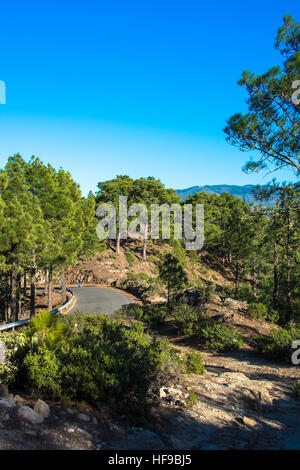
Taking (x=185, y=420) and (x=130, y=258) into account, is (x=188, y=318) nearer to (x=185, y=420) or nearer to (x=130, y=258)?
(x=185, y=420)

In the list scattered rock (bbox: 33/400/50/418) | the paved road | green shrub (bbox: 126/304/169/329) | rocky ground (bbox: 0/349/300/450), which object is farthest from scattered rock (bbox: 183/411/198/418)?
the paved road

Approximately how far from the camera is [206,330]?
46.1ft

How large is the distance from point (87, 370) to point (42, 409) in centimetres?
92

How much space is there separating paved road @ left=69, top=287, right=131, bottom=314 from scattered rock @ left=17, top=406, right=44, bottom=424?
15.4 metres

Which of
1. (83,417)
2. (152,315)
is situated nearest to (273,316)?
(152,315)

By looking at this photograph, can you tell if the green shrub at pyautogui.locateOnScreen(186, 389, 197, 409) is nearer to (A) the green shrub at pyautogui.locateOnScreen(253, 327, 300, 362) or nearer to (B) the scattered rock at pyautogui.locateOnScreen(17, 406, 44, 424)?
(B) the scattered rock at pyautogui.locateOnScreen(17, 406, 44, 424)

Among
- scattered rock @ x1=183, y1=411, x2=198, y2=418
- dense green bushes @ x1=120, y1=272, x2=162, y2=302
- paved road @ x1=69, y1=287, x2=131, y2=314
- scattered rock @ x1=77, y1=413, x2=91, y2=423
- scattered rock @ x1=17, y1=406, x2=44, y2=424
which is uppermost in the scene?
scattered rock @ x1=17, y1=406, x2=44, y2=424

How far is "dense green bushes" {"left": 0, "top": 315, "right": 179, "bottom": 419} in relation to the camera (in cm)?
539

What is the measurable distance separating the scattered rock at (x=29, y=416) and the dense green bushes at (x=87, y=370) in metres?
0.63

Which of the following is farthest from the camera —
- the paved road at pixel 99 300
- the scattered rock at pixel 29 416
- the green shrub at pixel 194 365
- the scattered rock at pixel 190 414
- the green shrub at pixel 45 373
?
the paved road at pixel 99 300

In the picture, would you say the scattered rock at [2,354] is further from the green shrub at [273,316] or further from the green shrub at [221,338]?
the green shrub at [273,316]

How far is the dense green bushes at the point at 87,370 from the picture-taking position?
212 inches

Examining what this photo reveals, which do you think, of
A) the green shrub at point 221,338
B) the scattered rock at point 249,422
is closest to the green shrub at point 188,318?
the green shrub at point 221,338
